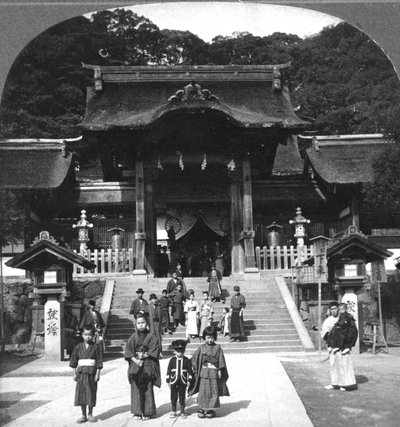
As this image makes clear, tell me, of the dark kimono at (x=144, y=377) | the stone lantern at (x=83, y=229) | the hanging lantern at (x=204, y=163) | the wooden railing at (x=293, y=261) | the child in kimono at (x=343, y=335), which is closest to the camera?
the dark kimono at (x=144, y=377)

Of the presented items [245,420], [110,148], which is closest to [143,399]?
[245,420]

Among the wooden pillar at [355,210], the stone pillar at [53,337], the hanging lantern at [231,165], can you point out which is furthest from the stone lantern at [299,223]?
the stone pillar at [53,337]

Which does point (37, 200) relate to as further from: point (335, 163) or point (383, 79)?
point (383, 79)

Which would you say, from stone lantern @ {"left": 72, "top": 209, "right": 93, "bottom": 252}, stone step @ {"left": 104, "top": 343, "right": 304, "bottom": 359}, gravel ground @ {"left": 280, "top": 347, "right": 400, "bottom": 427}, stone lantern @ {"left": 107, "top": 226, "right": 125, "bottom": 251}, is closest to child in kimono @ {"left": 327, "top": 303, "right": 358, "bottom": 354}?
gravel ground @ {"left": 280, "top": 347, "right": 400, "bottom": 427}

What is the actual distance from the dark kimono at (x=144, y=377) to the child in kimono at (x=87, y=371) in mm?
550

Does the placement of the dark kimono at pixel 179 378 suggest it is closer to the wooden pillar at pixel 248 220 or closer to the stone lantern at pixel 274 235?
the wooden pillar at pixel 248 220

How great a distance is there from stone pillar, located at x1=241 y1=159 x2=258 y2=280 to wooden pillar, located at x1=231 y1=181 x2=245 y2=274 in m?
0.27

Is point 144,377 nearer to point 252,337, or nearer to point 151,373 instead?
point 151,373

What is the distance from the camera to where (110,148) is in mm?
18938

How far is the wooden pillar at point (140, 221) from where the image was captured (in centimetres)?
1781

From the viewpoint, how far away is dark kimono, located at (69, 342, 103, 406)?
24.0 feet

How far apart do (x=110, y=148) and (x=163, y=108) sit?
2717 mm

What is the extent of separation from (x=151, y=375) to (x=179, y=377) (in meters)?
0.39

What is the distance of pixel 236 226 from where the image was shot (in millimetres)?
18594
